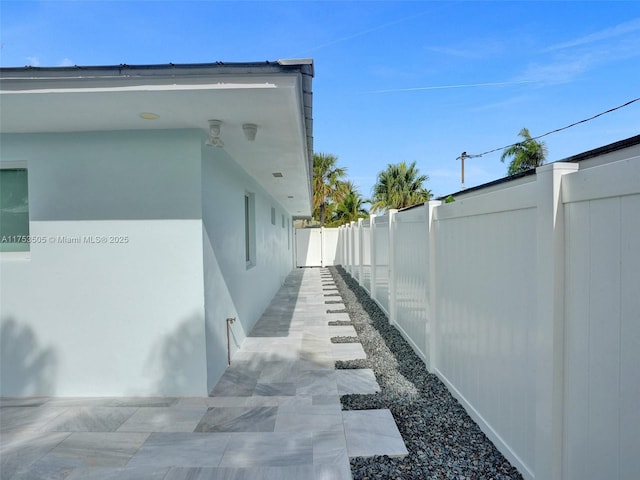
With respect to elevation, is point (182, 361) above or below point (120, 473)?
above

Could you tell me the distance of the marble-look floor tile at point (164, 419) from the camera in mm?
3231

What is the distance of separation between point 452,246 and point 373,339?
9.22 feet

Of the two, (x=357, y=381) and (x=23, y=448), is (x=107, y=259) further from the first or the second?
(x=357, y=381)

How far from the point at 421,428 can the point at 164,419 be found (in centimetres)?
231

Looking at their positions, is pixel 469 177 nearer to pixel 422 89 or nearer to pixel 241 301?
pixel 422 89

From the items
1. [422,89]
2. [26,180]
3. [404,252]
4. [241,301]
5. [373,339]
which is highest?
[422,89]

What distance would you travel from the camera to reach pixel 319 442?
9.64 feet

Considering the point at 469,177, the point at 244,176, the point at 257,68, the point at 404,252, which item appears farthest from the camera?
the point at 469,177

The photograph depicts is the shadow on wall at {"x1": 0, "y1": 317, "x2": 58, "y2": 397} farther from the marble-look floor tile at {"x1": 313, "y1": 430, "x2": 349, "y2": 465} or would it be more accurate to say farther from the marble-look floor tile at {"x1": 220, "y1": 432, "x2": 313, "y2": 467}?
the marble-look floor tile at {"x1": 313, "y1": 430, "x2": 349, "y2": 465}

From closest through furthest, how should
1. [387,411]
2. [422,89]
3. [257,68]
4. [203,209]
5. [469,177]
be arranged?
1. [257,68]
2. [387,411]
3. [203,209]
4. [422,89]
5. [469,177]

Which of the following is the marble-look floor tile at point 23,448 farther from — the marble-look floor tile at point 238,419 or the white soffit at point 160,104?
the white soffit at point 160,104

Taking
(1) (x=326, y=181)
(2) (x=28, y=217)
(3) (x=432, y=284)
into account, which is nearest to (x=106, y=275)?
(2) (x=28, y=217)

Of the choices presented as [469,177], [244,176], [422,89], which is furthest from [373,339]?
[469,177]

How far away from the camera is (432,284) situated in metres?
4.15
